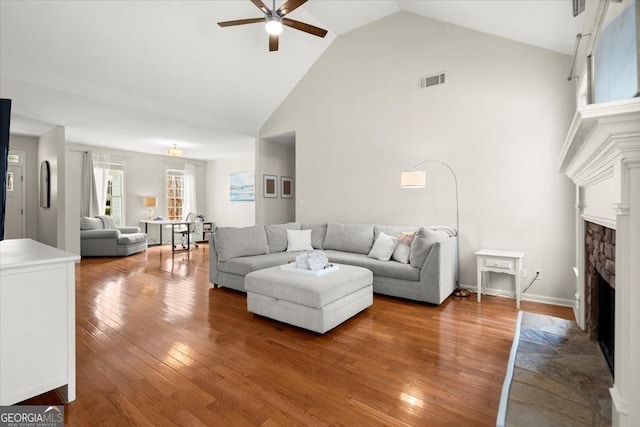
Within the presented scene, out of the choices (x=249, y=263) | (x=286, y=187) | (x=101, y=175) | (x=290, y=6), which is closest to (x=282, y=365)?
(x=249, y=263)

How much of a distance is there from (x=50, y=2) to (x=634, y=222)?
5023 mm

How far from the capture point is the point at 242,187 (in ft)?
29.4

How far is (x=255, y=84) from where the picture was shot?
17.9 feet

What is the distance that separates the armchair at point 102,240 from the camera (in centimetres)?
632

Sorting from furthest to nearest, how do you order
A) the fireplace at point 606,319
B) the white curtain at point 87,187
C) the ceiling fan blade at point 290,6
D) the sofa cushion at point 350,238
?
1. the white curtain at point 87,187
2. the sofa cushion at point 350,238
3. the ceiling fan blade at point 290,6
4. the fireplace at point 606,319

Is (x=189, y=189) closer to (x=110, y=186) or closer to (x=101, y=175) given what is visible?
(x=110, y=186)

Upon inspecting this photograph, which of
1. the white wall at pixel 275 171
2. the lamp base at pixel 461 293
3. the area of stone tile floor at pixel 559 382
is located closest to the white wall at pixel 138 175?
the white wall at pixel 275 171

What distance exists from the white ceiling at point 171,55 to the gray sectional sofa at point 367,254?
2463mm

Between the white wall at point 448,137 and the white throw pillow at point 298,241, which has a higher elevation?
the white wall at point 448,137

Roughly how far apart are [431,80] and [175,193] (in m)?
7.73

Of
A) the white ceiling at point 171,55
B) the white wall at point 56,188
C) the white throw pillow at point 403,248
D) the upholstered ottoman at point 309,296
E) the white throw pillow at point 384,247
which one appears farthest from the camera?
the white wall at point 56,188

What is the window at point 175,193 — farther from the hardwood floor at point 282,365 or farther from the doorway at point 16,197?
the hardwood floor at point 282,365

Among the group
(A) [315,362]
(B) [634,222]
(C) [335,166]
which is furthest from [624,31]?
(C) [335,166]

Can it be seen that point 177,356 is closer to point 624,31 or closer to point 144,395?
point 144,395
